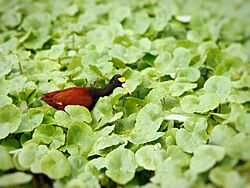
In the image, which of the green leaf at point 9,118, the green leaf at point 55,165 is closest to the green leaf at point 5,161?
the green leaf at point 55,165

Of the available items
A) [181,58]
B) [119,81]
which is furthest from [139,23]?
[119,81]

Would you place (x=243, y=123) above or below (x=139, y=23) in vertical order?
above

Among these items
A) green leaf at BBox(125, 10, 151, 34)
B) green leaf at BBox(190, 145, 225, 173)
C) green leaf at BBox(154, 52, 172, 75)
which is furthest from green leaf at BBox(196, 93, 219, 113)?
green leaf at BBox(125, 10, 151, 34)

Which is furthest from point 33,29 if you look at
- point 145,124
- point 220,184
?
point 220,184

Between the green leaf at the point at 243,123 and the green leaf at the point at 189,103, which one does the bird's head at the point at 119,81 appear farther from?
the green leaf at the point at 243,123

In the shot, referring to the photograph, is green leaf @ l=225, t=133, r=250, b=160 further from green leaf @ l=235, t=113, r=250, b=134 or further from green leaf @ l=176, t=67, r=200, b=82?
green leaf @ l=176, t=67, r=200, b=82

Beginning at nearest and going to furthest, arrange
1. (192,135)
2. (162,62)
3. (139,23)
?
1. (192,135)
2. (162,62)
3. (139,23)

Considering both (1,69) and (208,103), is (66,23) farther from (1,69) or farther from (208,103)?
(208,103)

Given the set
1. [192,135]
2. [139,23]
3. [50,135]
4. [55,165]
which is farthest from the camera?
[139,23]

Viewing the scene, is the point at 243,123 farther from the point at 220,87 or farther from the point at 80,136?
the point at 80,136
